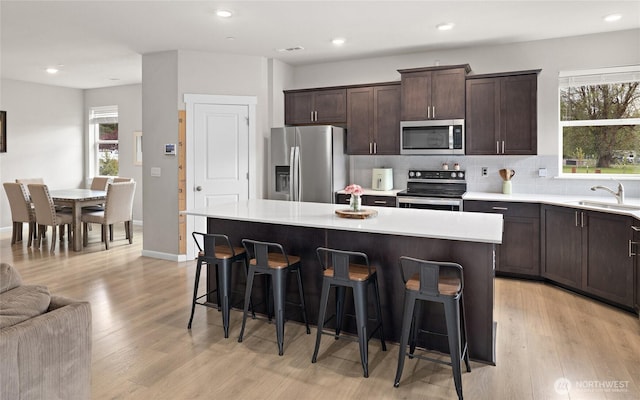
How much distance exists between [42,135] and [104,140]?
1100mm

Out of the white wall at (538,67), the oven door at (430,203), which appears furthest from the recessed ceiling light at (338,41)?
the oven door at (430,203)

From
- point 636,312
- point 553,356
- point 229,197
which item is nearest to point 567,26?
point 636,312

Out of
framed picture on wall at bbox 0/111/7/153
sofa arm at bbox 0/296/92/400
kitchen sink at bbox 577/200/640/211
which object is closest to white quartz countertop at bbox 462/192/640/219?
kitchen sink at bbox 577/200/640/211

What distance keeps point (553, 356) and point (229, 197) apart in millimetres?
4129

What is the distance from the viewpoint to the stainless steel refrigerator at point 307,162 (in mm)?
5363

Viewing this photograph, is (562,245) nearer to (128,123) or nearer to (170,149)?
(170,149)

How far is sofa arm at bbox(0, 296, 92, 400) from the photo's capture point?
1.62 metres

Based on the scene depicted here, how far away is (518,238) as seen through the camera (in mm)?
4559

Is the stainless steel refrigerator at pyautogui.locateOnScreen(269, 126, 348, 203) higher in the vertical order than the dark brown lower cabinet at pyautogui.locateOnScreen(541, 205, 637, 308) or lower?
higher

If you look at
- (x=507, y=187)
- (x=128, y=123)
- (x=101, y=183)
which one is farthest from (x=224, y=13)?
(x=128, y=123)

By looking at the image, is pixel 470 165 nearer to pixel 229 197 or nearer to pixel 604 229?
pixel 604 229

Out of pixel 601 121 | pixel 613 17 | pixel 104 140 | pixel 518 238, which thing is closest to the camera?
pixel 613 17

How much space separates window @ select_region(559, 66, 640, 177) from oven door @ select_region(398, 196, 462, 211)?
1.38m

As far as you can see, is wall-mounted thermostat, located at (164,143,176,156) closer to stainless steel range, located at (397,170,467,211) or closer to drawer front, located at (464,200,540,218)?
stainless steel range, located at (397,170,467,211)
